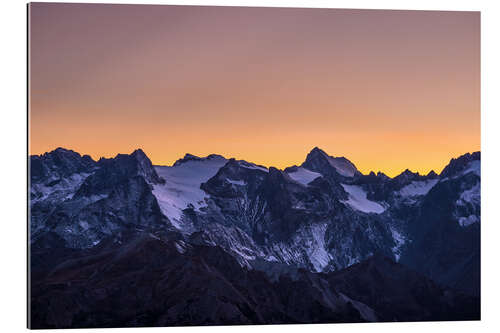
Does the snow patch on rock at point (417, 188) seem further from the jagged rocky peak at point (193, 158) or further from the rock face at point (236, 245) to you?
the jagged rocky peak at point (193, 158)

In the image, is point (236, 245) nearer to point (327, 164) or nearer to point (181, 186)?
point (327, 164)

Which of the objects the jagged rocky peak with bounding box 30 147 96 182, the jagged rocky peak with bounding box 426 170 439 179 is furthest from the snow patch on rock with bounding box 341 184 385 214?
the jagged rocky peak with bounding box 30 147 96 182

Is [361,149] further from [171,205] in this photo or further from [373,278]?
[171,205]

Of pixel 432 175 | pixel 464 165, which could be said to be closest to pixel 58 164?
pixel 432 175

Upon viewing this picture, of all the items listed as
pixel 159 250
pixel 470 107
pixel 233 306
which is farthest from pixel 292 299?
pixel 470 107

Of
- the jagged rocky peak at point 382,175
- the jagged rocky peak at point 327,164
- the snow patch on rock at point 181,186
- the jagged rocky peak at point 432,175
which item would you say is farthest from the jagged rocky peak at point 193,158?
the jagged rocky peak at point 432,175
